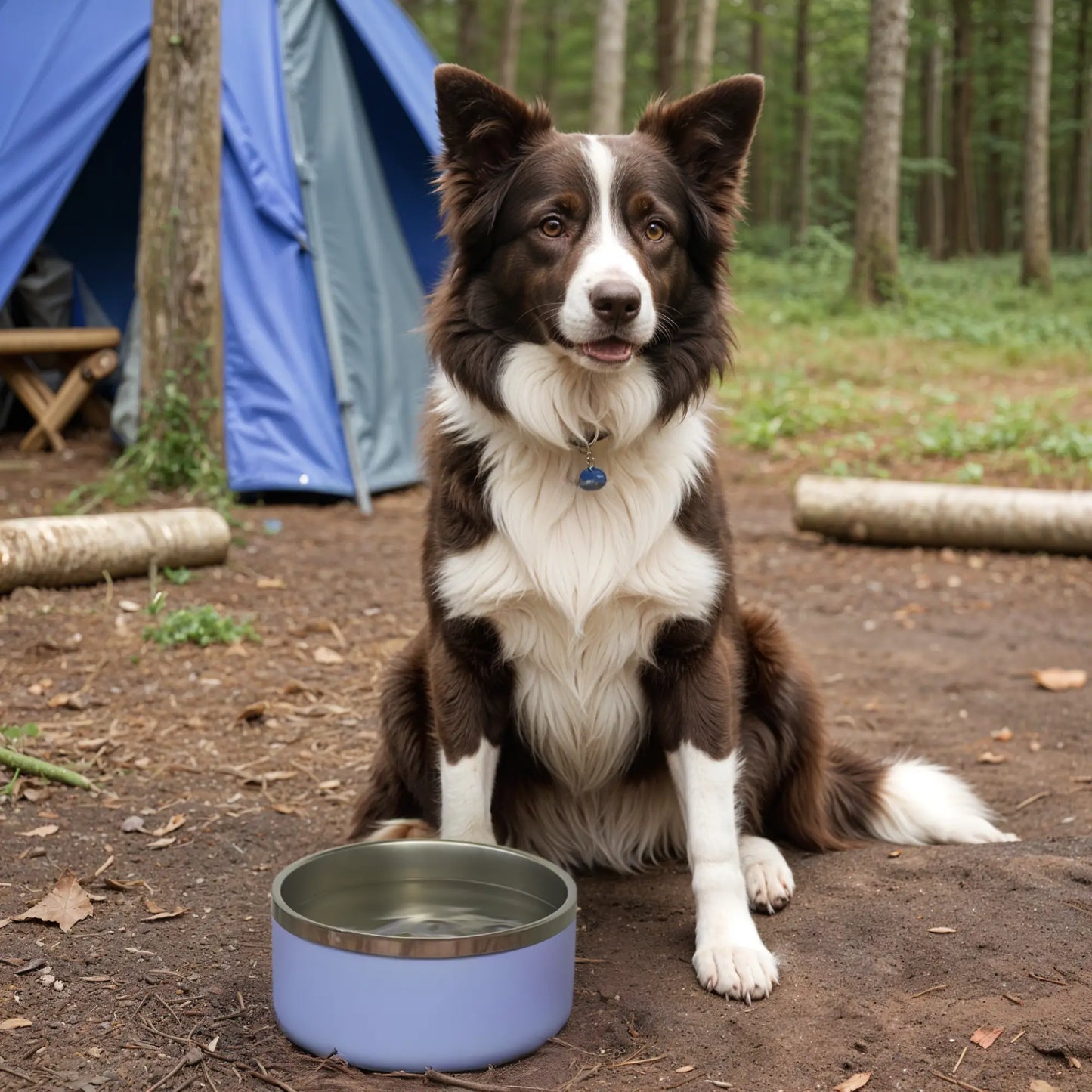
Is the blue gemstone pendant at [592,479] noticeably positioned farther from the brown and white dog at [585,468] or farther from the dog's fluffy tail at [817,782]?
the dog's fluffy tail at [817,782]

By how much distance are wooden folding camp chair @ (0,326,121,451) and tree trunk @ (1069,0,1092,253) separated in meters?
22.5

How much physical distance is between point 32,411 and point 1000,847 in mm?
6541

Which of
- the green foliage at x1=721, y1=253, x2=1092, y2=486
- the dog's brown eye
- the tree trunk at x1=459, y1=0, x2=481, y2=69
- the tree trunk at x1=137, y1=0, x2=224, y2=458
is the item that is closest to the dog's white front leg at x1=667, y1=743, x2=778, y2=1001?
the dog's brown eye

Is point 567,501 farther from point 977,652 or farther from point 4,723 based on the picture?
point 977,652

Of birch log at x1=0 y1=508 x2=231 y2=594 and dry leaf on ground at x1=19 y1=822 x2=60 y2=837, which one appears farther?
birch log at x1=0 y1=508 x2=231 y2=594

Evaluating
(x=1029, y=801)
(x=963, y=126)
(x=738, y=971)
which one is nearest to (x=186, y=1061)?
(x=738, y=971)

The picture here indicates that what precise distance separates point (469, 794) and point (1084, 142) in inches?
1076

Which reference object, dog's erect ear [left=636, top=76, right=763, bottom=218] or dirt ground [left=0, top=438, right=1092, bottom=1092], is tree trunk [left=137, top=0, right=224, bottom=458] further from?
dog's erect ear [left=636, top=76, right=763, bottom=218]

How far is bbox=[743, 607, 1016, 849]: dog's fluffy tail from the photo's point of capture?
3158 mm

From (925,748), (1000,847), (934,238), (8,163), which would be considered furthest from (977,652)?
(934,238)

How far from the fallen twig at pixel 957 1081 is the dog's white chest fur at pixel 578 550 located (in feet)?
3.23

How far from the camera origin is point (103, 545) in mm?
5078

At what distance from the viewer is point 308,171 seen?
7027mm

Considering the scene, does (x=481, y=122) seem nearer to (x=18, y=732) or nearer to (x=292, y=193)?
(x=18, y=732)
